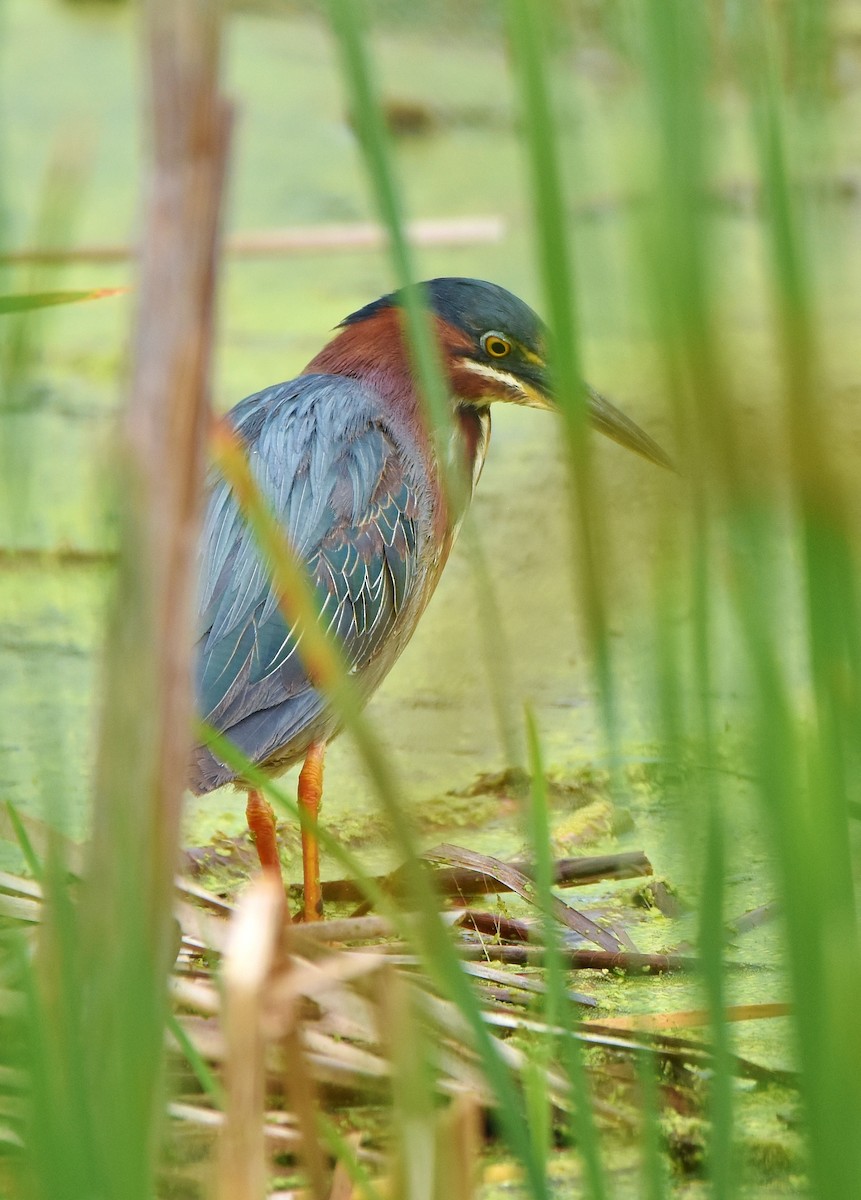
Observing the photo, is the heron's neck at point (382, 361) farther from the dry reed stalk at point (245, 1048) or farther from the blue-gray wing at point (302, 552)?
the dry reed stalk at point (245, 1048)

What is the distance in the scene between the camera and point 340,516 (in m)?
2.39

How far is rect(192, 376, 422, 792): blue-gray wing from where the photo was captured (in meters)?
2.27

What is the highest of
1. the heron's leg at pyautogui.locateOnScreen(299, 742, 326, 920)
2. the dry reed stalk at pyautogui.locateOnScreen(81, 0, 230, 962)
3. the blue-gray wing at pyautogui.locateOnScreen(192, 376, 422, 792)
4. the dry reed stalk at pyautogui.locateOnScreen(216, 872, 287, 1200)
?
the blue-gray wing at pyautogui.locateOnScreen(192, 376, 422, 792)

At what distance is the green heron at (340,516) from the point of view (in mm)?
2279

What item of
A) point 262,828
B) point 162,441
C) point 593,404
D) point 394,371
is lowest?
point 162,441

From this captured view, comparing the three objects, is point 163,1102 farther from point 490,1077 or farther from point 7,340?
point 7,340

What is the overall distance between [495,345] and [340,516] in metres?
0.46

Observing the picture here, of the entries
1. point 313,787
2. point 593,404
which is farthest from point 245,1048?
point 593,404

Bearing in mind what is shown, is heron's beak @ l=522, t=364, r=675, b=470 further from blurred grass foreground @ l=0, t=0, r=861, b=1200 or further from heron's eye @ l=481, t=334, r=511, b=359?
blurred grass foreground @ l=0, t=0, r=861, b=1200

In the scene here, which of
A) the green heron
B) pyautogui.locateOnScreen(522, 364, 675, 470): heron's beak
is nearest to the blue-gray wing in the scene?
the green heron

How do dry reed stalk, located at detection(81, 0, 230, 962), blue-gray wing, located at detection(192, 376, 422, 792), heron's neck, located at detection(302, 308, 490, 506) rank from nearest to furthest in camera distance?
1. dry reed stalk, located at detection(81, 0, 230, 962)
2. blue-gray wing, located at detection(192, 376, 422, 792)
3. heron's neck, located at detection(302, 308, 490, 506)

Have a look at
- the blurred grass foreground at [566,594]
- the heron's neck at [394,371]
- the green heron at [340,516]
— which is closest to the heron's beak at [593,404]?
the green heron at [340,516]

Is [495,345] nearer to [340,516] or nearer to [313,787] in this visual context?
[340,516]

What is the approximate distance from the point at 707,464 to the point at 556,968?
33cm
